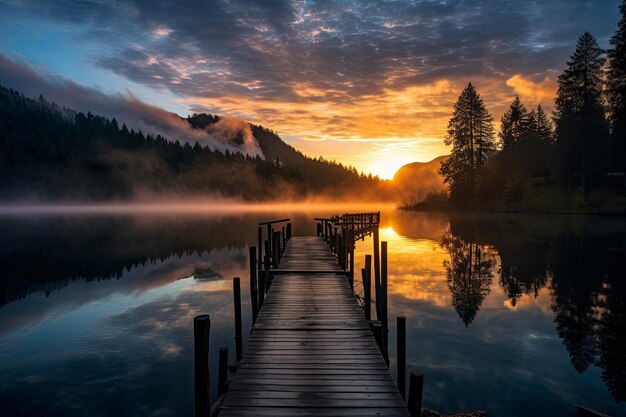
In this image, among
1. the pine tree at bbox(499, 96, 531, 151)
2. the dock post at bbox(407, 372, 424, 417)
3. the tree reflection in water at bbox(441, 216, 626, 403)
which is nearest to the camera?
the dock post at bbox(407, 372, 424, 417)

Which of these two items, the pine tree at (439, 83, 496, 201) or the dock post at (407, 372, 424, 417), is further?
the pine tree at (439, 83, 496, 201)

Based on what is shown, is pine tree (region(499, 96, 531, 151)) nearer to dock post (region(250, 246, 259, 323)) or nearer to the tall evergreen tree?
the tall evergreen tree

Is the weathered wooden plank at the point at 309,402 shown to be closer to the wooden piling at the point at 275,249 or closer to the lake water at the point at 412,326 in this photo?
the lake water at the point at 412,326

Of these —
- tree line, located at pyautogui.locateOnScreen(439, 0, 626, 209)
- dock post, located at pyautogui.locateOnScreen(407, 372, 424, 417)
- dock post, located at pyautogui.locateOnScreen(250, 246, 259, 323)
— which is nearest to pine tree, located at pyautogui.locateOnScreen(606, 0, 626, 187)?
tree line, located at pyautogui.locateOnScreen(439, 0, 626, 209)

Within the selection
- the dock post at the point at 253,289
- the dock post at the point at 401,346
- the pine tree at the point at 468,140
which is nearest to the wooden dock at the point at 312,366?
the dock post at the point at 401,346

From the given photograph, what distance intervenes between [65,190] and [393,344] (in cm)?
21772

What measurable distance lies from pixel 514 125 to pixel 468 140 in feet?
41.1

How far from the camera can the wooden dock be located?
22.8 ft

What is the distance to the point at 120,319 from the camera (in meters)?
20.6

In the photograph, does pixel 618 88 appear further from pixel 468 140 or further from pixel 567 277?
pixel 567 277

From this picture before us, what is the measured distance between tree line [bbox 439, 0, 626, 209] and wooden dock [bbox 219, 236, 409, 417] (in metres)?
68.5

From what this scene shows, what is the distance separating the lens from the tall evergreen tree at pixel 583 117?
64062 mm

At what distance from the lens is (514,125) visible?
91375 mm

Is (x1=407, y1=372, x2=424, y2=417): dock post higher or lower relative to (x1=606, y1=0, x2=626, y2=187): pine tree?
lower
